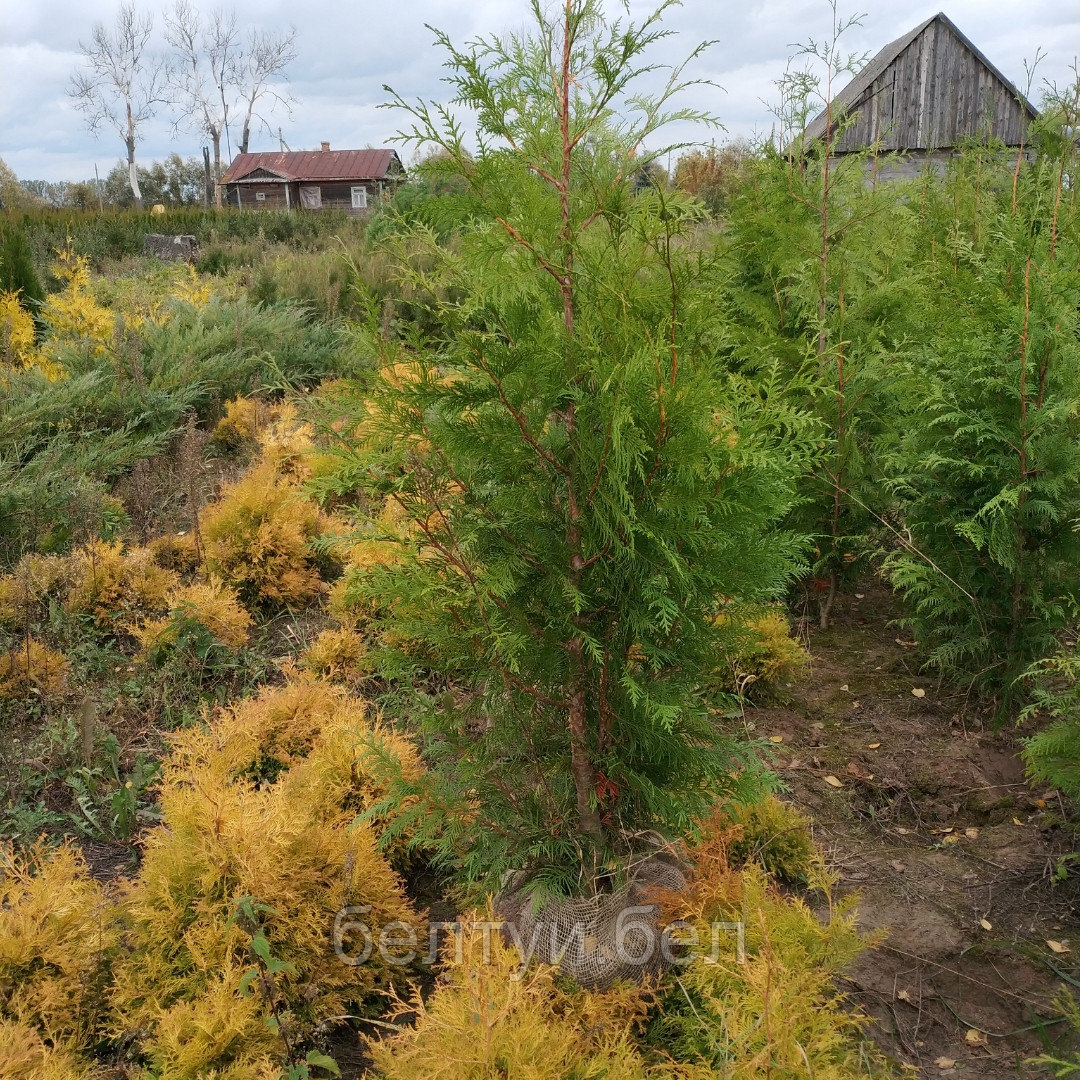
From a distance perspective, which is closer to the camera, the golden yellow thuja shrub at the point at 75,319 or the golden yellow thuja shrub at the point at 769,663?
the golden yellow thuja shrub at the point at 769,663

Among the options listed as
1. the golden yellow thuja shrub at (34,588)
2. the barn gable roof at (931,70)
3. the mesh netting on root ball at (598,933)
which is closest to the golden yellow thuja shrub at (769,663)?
the mesh netting on root ball at (598,933)

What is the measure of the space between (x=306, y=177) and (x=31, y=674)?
4427 cm

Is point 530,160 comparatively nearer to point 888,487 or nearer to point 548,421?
point 548,421

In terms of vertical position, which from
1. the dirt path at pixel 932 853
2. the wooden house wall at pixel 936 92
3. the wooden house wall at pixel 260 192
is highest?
the wooden house wall at pixel 260 192

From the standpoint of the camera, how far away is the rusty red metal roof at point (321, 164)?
4188cm

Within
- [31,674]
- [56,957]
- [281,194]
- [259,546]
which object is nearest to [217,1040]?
[56,957]

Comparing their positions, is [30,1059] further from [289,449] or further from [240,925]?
[289,449]

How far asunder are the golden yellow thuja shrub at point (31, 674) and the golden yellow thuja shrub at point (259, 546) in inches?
40.0

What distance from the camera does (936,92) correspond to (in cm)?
1534

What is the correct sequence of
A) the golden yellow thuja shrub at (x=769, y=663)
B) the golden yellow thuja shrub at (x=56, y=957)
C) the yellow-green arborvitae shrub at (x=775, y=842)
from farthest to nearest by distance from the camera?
the golden yellow thuja shrub at (x=769, y=663)
the yellow-green arborvitae shrub at (x=775, y=842)
the golden yellow thuja shrub at (x=56, y=957)

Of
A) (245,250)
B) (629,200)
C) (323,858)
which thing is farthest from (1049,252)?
(245,250)

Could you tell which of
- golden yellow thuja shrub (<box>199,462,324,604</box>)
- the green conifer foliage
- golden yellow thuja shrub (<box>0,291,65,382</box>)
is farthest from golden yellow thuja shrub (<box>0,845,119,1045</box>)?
the green conifer foliage

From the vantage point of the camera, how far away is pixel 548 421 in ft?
7.40

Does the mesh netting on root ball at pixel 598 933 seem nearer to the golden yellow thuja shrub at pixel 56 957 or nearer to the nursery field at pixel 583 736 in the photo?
the nursery field at pixel 583 736
